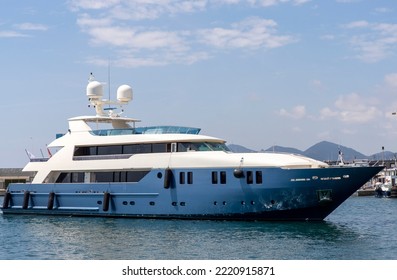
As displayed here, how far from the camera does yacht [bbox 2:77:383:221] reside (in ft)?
104

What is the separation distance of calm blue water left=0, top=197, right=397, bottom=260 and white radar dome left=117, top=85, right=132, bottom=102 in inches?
379

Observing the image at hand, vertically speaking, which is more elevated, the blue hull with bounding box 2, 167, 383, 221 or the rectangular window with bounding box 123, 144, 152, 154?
the rectangular window with bounding box 123, 144, 152, 154

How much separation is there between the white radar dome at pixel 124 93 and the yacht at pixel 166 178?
0.07 meters

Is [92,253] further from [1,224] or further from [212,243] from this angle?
[1,224]

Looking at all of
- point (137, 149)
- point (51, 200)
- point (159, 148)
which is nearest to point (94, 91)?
point (137, 149)

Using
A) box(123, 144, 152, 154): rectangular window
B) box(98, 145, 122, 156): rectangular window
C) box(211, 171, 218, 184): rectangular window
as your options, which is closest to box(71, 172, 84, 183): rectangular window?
box(98, 145, 122, 156): rectangular window

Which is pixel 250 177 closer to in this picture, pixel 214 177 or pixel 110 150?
pixel 214 177

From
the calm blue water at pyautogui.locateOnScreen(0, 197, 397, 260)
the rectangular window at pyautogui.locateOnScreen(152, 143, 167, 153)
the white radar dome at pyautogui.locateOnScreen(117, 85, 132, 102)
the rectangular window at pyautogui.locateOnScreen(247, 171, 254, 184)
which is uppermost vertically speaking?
the white radar dome at pyautogui.locateOnScreen(117, 85, 132, 102)

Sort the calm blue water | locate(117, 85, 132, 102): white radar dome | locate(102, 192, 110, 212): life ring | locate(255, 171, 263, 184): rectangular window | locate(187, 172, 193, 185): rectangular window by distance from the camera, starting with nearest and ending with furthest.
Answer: the calm blue water → locate(255, 171, 263, 184): rectangular window → locate(187, 172, 193, 185): rectangular window → locate(102, 192, 110, 212): life ring → locate(117, 85, 132, 102): white radar dome

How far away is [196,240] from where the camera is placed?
26703mm

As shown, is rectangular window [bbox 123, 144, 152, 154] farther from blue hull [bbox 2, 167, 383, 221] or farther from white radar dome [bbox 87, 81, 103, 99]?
white radar dome [bbox 87, 81, 103, 99]

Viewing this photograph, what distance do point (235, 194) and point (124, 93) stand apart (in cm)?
1336
